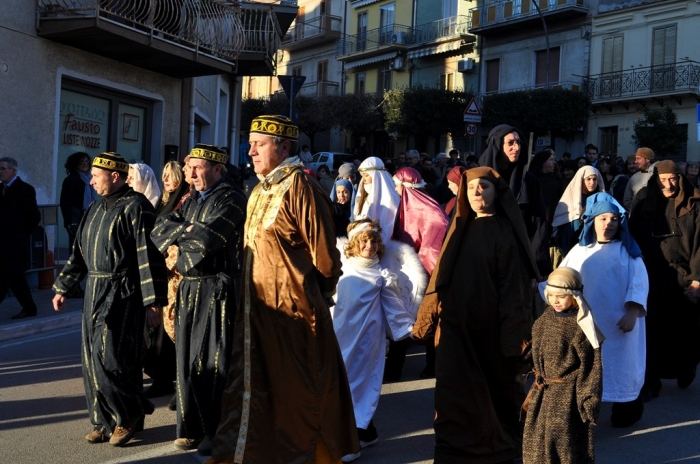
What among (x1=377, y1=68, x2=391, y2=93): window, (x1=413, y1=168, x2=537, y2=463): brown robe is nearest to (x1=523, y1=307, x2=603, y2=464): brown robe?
(x1=413, y1=168, x2=537, y2=463): brown robe

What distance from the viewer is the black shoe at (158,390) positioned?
23.9ft

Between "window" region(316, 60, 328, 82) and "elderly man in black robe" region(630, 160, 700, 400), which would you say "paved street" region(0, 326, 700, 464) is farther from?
"window" region(316, 60, 328, 82)

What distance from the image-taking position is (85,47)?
50.2ft

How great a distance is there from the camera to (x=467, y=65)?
138ft

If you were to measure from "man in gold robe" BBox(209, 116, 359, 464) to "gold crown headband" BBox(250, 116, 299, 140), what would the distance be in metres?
0.02

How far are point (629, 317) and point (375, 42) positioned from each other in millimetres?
44211

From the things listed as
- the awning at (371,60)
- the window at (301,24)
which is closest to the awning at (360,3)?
the awning at (371,60)

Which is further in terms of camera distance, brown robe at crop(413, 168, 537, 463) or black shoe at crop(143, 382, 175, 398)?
black shoe at crop(143, 382, 175, 398)

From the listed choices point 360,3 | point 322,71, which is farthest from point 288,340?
point 322,71

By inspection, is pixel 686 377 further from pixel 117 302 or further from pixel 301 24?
pixel 301 24

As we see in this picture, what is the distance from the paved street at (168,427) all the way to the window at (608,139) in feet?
95.5

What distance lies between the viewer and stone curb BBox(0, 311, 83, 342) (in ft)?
31.7

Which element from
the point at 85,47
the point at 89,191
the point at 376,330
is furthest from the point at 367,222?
the point at 85,47

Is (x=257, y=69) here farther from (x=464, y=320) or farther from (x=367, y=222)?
(x=464, y=320)
